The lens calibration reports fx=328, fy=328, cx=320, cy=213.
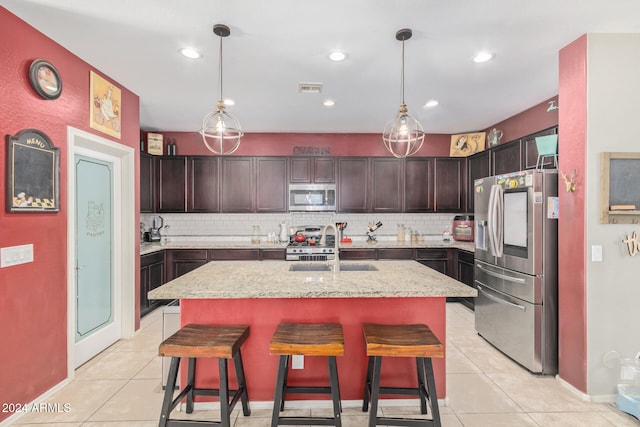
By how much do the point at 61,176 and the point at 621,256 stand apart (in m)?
4.27

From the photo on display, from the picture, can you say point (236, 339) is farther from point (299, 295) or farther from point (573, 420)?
point (573, 420)

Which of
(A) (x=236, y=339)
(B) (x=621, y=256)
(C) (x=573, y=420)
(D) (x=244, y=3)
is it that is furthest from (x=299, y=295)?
(B) (x=621, y=256)

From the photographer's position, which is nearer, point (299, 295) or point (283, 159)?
point (299, 295)

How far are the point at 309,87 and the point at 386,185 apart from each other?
91.8 inches

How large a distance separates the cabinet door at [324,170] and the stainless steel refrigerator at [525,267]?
2.43 metres

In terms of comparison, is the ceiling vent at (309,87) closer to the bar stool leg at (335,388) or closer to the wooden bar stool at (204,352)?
the wooden bar stool at (204,352)

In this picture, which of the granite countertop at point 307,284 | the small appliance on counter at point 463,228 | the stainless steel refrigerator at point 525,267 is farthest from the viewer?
the small appliance on counter at point 463,228

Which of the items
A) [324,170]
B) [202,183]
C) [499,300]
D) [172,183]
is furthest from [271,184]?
[499,300]

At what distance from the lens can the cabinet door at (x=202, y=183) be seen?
16.7 ft

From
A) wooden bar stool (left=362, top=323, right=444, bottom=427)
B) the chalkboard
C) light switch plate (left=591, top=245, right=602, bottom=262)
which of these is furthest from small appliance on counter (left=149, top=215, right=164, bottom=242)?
the chalkboard

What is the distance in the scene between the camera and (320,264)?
291cm

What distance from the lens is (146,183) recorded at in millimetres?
4840

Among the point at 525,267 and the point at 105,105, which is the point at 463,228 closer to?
the point at 525,267

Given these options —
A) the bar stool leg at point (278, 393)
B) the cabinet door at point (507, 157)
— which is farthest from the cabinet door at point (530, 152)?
the bar stool leg at point (278, 393)
